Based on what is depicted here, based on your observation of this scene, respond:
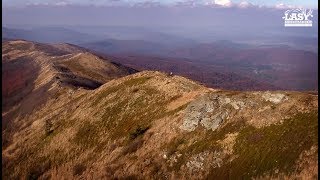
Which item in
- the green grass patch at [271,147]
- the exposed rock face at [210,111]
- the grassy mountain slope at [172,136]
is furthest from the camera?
the exposed rock face at [210,111]

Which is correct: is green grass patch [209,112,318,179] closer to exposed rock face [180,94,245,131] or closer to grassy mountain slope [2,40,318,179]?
grassy mountain slope [2,40,318,179]

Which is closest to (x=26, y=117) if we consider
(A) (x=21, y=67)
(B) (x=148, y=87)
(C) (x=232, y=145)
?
(B) (x=148, y=87)

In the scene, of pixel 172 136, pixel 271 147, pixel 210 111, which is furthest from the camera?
pixel 210 111

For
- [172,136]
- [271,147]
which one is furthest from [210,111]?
[271,147]

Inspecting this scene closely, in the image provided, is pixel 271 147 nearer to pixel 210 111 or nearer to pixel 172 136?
pixel 210 111

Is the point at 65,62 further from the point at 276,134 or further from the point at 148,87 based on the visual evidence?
the point at 276,134

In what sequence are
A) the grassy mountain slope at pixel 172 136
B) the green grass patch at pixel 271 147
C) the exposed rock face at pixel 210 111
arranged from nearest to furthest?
the green grass patch at pixel 271 147
the grassy mountain slope at pixel 172 136
the exposed rock face at pixel 210 111

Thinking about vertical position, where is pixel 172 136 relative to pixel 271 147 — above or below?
below

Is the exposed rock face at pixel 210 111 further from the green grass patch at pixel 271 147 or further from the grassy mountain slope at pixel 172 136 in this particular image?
the green grass patch at pixel 271 147

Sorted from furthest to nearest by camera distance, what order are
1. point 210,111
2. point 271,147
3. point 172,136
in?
point 210,111 < point 172,136 < point 271,147

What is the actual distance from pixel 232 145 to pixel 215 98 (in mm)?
9026

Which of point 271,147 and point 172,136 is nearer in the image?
point 271,147

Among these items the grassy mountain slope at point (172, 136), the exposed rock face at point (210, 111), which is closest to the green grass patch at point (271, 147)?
the grassy mountain slope at point (172, 136)

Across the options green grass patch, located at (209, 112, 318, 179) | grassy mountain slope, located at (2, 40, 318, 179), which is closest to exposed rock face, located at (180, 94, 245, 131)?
grassy mountain slope, located at (2, 40, 318, 179)
